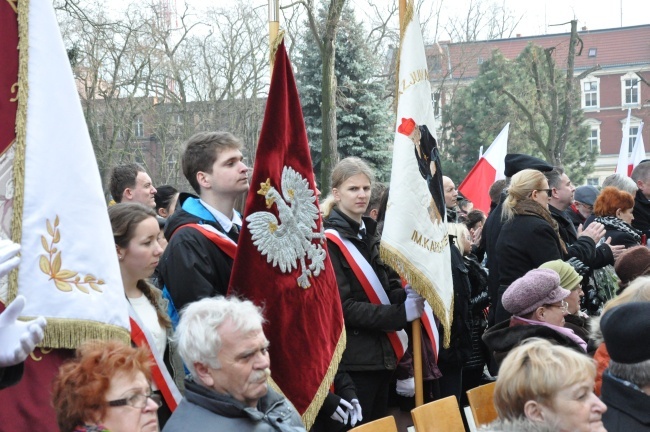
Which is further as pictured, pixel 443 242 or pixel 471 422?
pixel 443 242

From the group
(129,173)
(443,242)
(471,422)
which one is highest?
(129,173)

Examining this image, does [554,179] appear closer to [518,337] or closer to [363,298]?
[363,298]

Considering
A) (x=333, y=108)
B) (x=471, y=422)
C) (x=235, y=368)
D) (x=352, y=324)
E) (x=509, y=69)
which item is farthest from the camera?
(x=509, y=69)

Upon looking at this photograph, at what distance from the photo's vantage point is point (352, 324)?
5598 millimetres

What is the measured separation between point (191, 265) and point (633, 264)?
10.9 ft

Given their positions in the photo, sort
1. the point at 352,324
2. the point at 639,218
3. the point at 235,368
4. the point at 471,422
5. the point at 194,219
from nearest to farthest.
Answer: the point at 235,368, the point at 194,219, the point at 471,422, the point at 352,324, the point at 639,218

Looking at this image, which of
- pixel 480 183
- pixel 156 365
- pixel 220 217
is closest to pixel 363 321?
pixel 220 217

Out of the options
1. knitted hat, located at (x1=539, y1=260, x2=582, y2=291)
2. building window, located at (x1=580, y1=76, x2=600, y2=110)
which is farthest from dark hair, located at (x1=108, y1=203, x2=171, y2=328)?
building window, located at (x1=580, y1=76, x2=600, y2=110)

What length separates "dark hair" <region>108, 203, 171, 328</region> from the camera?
422 centimetres

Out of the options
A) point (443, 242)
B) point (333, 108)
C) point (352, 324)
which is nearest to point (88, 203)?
point (352, 324)

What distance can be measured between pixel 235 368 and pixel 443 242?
2.77 m

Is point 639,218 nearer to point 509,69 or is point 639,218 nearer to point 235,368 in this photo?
point 235,368

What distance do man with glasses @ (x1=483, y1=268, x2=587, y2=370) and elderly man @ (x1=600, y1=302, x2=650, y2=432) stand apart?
43.3 inches

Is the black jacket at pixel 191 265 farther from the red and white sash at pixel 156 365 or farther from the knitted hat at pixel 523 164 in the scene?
the knitted hat at pixel 523 164
